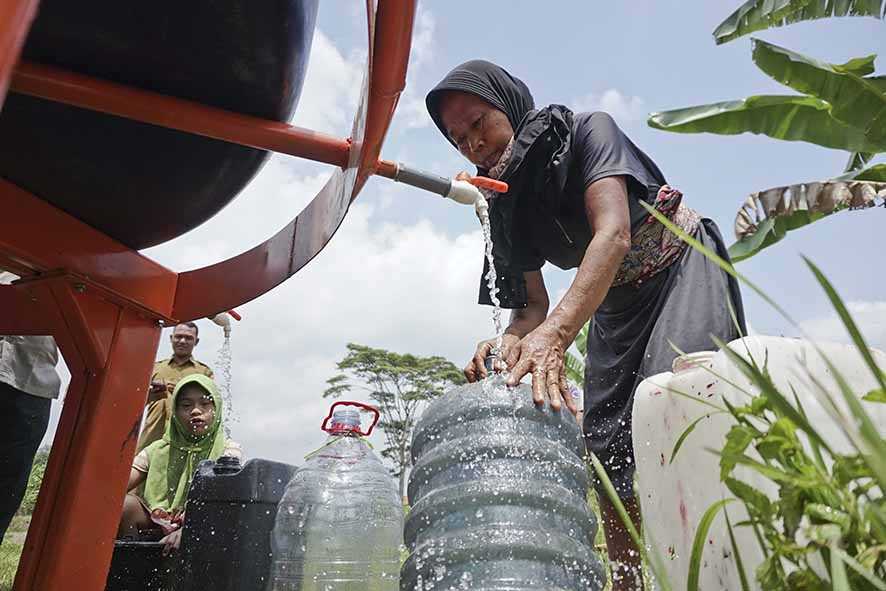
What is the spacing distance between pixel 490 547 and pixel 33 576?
920 mm

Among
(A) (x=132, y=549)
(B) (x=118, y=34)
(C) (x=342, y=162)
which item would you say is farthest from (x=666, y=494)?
(A) (x=132, y=549)

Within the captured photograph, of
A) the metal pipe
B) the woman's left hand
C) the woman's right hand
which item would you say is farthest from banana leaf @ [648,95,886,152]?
the metal pipe

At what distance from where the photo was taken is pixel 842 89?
16.7 ft

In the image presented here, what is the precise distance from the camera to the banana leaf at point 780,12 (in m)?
5.23

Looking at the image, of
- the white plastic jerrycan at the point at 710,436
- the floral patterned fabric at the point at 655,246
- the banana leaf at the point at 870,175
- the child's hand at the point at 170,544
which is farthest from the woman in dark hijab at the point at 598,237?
the banana leaf at the point at 870,175

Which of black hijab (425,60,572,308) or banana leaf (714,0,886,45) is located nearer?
black hijab (425,60,572,308)

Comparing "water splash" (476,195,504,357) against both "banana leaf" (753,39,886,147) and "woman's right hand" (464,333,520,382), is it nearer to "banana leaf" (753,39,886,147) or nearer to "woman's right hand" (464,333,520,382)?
"woman's right hand" (464,333,520,382)

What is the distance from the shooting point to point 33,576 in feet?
4.39

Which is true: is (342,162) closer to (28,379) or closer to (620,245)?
(620,245)

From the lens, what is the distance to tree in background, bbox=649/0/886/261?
5.08 m

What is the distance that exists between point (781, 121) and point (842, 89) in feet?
1.84

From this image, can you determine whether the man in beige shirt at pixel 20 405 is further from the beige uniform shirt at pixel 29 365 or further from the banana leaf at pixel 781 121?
the banana leaf at pixel 781 121

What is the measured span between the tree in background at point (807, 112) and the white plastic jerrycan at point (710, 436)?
467 centimetres

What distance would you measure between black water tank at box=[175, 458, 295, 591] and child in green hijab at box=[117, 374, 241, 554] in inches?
63.7
